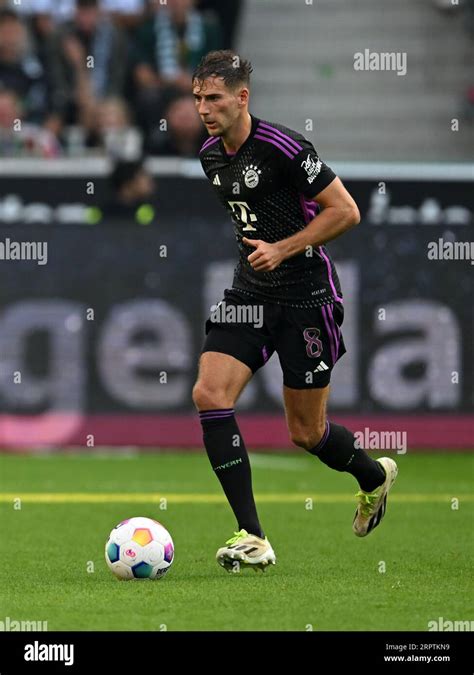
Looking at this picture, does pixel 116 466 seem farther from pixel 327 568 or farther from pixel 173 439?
pixel 327 568

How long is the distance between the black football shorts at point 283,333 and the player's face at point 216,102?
89 centimetres

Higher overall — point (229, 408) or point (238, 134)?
point (238, 134)

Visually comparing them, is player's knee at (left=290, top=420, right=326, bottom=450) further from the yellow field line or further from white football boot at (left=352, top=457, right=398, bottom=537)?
the yellow field line

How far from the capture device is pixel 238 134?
23.9 feet

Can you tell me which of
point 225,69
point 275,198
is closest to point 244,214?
point 275,198

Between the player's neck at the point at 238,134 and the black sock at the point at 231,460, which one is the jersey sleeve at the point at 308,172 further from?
the black sock at the point at 231,460

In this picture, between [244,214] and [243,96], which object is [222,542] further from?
[243,96]

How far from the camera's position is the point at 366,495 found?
7918mm

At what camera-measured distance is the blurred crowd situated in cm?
1627

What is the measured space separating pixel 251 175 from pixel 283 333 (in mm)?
804

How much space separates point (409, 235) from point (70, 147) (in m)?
3.98

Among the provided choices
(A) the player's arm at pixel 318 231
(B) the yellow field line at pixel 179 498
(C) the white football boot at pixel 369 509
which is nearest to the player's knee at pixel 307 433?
(C) the white football boot at pixel 369 509
